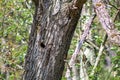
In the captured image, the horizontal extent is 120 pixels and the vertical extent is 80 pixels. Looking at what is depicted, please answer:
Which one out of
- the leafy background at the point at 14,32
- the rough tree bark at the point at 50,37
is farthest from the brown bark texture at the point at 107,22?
the leafy background at the point at 14,32

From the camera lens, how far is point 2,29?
18.0ft

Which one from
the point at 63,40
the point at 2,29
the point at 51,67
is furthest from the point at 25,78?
the point at 2,29

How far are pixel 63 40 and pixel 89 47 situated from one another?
279cm

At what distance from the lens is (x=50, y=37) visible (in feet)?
6.65

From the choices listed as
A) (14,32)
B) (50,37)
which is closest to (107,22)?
(50,37)

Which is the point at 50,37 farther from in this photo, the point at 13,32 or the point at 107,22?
the point at 13,32

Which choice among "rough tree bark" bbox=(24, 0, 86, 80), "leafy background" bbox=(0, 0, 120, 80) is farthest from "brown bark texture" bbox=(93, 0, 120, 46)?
"leafy background" bbox=(0, 0, 120, 80)

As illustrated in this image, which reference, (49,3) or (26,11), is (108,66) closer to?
(26,11)

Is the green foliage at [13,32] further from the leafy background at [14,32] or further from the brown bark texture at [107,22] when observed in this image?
the brown bark texture at [107,22]

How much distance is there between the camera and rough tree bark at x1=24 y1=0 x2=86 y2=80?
2.00m

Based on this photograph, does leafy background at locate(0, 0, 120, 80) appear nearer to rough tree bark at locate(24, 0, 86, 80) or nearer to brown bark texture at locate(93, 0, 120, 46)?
rough tree bark at locate(24, 0, 86, 80)

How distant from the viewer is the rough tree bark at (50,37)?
200 centimetres

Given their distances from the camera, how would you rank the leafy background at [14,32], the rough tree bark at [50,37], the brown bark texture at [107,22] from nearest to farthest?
the brown bark texture at [107,22], the rough tree bark at [50,37], the leafy background at [14,32]

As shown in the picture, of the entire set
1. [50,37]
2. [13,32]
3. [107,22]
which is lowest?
[13,32]
